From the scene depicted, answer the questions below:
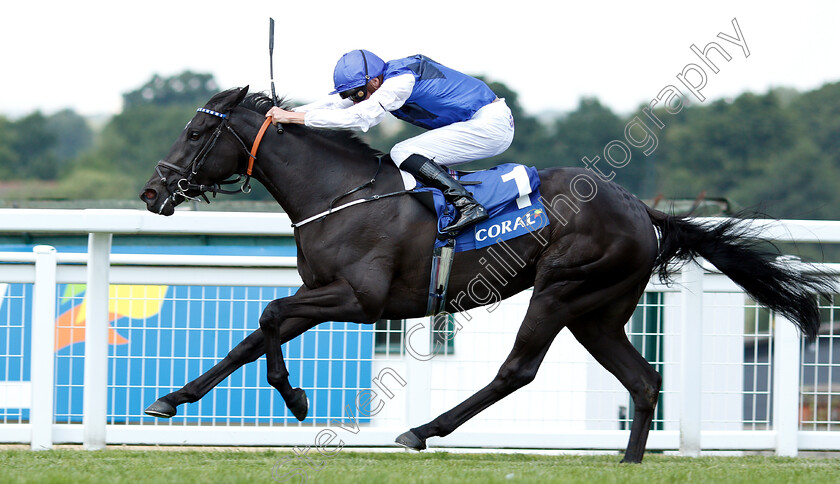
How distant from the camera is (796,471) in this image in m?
4.47

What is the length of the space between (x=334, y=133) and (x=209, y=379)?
1284 millimetres

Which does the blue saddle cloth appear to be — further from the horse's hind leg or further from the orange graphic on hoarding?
the orange graphic on hoarding

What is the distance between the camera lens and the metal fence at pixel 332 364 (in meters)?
5.06

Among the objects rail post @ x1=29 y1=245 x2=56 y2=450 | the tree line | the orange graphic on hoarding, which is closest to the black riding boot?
the orange graphic on hoarding

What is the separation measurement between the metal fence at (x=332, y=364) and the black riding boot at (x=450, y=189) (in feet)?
2.85

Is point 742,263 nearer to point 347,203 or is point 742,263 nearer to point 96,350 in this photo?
point 347,203

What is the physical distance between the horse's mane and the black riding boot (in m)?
0.27

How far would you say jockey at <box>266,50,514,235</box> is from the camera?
4559 millimetres

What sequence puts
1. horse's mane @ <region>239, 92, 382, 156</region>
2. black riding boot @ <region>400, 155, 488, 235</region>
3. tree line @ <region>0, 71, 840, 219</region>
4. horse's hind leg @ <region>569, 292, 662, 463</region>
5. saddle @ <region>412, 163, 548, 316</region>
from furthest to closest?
tree line @ <region>0, 71, 840, 219</region> → horse's hind leg @ <region>569, 292, 662, 463</region> → horse's mane @ <region>239, 92, 382, 156</region> → saddle @ <region>412, 163, 548, 316</region> → black riding boot @ <region>400, 155, 488, 235</region>

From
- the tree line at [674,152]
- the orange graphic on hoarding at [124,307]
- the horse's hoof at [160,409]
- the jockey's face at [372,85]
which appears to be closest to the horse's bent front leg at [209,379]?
the horse's hoof at [160,409]

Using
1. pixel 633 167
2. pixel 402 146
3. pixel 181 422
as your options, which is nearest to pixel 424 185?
pixel 402 146

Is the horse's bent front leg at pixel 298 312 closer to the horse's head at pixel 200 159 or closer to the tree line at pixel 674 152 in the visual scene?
the horse's head at pixel 200 159

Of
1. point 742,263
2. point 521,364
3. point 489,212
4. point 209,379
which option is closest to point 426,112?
point 489,212

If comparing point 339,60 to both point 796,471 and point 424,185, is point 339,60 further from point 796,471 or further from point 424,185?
point 796,471
